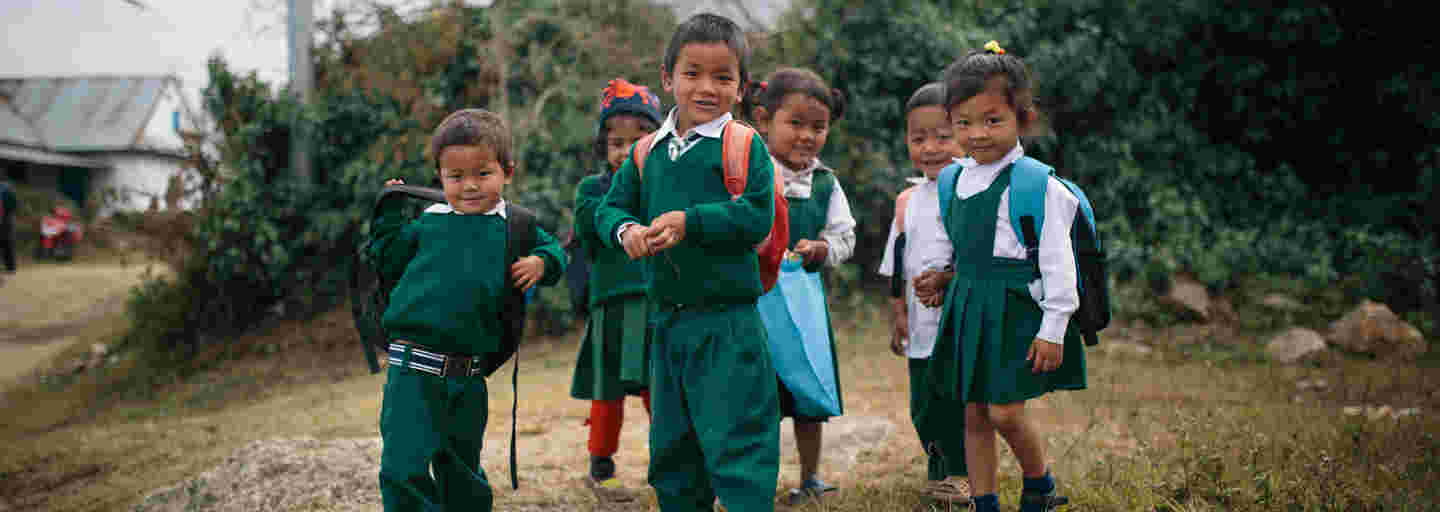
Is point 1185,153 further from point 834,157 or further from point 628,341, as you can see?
point 628,341

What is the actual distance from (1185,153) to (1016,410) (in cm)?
713

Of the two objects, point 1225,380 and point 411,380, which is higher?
point 411,380

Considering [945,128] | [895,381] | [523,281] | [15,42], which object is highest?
[15,42]

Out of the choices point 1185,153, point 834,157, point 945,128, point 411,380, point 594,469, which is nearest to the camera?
point 411,380

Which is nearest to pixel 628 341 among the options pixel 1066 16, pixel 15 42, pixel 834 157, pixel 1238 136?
pixel 15 42

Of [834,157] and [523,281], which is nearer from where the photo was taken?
[523,281]

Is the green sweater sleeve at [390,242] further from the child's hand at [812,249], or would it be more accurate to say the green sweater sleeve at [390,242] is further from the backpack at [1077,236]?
the backpack at [1077,236]

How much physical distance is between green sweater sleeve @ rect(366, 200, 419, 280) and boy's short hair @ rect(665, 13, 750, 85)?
0.92m

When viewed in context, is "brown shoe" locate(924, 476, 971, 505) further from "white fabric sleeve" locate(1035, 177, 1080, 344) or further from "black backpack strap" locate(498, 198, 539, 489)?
"black backpack strap" locate(498, 198, 539, 489)

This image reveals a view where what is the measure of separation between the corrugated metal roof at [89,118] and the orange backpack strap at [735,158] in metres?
22.0

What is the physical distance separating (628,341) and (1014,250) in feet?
4.62

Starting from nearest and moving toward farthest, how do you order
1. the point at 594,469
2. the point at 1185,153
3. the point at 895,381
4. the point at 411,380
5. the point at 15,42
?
1. the point at 411,380
2. the point at 594,469
3. the point at 15,42
4. the point at 895,381
5. the point at 1185,153

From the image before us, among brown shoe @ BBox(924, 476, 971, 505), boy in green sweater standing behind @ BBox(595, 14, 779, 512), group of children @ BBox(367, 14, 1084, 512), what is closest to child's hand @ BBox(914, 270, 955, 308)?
group of children @ BBox(367, 14, 1084, 512)

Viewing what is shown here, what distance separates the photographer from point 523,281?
8.75ft
